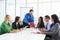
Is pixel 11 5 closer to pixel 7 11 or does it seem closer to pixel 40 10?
pixel 7 11

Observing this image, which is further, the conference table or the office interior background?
the office interior background

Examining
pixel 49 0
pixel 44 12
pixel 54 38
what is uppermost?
pixel 49 0

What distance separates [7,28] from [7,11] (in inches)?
183

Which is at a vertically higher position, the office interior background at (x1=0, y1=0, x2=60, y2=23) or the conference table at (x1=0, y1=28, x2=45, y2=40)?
the office interior background at (x1=0, y1=0, x2=60, y2=23)

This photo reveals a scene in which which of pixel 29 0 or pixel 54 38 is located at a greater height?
pixel 29 0

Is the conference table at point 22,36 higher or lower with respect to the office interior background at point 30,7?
lower

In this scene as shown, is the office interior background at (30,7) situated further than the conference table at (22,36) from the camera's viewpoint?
Yes

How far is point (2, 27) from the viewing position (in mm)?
4637

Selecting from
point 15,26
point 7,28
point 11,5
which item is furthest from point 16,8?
point 7,28

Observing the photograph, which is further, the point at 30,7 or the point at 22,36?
the point at 30,7

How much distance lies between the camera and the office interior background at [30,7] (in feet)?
29.7

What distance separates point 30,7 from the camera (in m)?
9.45

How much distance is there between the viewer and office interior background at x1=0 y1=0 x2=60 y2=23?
9.04 meters

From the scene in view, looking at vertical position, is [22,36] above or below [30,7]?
below
